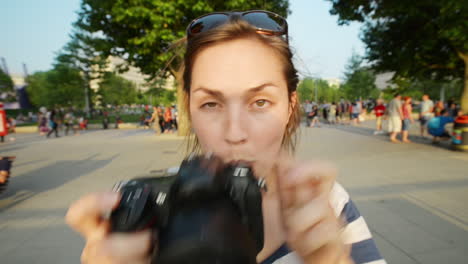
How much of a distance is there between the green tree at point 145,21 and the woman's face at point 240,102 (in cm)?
930

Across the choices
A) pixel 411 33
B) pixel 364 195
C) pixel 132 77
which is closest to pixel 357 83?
pixel 411 33

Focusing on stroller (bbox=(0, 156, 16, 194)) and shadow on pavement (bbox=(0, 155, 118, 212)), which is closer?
stroller (bbox=(0, 156, 16, 194))

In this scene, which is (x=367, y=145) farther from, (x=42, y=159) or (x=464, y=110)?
(x=42, y=159)

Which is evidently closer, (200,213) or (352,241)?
(200,213)

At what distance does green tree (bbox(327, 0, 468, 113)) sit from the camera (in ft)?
27.3

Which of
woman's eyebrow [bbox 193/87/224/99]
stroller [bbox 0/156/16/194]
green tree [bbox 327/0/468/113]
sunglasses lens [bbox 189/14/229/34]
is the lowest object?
stroller [bbox 0/156/16/194]

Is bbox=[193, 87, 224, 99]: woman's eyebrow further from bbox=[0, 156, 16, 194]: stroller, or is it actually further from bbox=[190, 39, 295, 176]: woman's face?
bbox=[0, 156, 16, 194]: stroller

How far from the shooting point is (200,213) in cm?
65

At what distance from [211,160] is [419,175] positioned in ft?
21.8

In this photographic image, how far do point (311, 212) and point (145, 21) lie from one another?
13453 mm

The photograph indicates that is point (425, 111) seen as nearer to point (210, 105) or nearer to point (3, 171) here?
point (210, 105)

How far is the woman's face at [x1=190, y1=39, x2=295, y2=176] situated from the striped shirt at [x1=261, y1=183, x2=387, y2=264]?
323mm

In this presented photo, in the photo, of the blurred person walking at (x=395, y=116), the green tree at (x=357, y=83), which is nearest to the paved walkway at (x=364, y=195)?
the blurred person walking at (x=395, y=116)

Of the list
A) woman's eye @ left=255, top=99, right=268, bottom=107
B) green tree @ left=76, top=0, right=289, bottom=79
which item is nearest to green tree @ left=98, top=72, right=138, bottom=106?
green tree @ left=76, top=0, right=289, bottom=79
